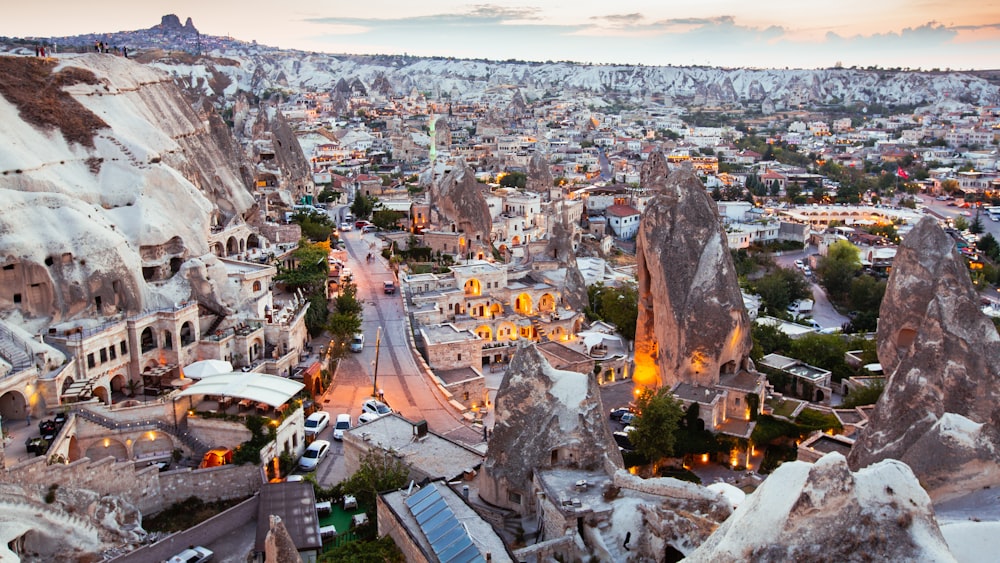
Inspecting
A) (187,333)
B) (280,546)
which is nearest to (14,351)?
(187,333)

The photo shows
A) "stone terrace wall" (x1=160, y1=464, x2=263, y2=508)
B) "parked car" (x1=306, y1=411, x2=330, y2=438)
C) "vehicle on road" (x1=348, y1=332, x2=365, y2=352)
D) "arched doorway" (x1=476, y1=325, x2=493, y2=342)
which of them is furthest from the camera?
"arched doorway" (x1=476, y1=325, x2=493, y2=342)

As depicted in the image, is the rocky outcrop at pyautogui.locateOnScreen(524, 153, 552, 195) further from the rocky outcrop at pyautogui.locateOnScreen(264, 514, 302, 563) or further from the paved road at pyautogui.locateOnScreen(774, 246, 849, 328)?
the rocky outcrop at pyautogui.locateOnScreen(264, 514, 302, 563)

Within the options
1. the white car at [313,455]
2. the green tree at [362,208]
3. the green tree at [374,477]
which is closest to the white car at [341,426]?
the white car at [313,455]

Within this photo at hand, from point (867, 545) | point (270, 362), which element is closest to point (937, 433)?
point (867, 545)

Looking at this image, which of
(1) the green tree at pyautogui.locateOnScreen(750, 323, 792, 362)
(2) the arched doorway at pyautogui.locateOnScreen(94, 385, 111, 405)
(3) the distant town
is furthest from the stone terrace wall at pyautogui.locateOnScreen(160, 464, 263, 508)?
(1) the green tree at pyautogui.locateOnScreen(750, 323, 792, 362)

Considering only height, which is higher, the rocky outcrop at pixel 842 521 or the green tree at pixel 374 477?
the rocky outcrop at pixel 842 521

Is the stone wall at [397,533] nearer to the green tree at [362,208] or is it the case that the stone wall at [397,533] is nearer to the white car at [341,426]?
the white car at [341,426]
